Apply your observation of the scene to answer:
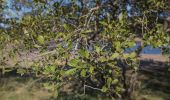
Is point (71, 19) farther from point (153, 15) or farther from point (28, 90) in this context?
point (28, 90)

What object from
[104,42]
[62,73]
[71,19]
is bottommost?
[62,73]

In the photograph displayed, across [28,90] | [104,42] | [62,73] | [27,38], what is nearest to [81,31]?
[104,42]

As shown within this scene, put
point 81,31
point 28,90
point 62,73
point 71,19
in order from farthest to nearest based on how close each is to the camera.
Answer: point 28,90, point 71,19, point 81,31, point 62,73

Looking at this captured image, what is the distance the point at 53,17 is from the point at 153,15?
97.2 inches

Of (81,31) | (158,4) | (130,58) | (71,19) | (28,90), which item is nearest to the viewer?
(130,58)

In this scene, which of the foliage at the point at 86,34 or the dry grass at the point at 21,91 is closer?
the foliage at the point at 86,34

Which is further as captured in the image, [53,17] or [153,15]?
[153,15]

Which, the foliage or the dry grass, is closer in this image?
the foliage

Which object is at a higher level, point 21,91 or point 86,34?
point 86,34

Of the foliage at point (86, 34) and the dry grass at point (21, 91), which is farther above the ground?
the foliage at point (86, 34)

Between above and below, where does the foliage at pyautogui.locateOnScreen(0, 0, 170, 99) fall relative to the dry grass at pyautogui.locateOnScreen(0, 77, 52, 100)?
above

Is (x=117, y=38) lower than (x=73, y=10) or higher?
lower

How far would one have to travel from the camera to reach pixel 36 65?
621cm

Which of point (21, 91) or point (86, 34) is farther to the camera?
point (21, 91)
